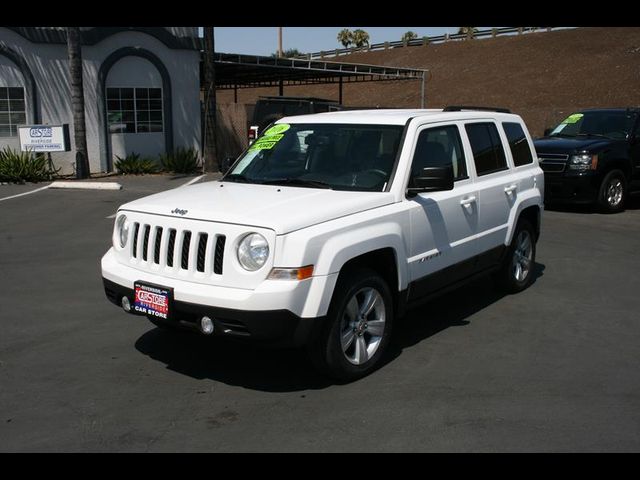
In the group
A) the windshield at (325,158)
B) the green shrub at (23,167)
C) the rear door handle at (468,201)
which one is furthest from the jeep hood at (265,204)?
the green shrub at (23,167)

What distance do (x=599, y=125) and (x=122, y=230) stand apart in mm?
11018

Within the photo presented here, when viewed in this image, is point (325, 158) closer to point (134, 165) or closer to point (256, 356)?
point (256, 356)

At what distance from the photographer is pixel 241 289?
440 cm

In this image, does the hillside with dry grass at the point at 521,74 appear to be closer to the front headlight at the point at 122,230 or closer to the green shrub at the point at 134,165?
the green shrub at the point at 134,165

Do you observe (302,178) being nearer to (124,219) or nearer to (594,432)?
(124,219)

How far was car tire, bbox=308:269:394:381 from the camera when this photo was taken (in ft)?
15.2

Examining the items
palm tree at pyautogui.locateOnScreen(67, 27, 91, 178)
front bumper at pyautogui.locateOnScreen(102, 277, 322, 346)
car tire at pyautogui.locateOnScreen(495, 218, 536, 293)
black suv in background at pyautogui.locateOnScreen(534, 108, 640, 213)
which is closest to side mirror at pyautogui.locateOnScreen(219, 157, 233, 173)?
front bumper at pyautogui.locateOnScreen(102, 277, 322, 346)

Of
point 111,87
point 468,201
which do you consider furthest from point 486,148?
point 111,87

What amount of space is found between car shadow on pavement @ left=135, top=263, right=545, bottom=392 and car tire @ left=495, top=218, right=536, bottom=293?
685mm

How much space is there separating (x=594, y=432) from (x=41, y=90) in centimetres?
1673

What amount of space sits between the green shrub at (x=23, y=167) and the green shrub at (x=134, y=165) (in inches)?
71.6

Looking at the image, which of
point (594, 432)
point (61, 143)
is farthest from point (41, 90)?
point (594, 432)

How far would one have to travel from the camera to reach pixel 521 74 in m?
55.3

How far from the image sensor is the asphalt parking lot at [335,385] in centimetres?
404
